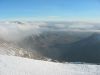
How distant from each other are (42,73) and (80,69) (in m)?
3.49

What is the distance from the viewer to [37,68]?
17.7 metres

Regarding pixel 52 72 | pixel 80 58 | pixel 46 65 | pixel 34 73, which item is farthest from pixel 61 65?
pixel 80 58

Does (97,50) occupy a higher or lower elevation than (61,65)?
lower

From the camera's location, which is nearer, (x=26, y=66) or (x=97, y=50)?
(x=26, y=66)

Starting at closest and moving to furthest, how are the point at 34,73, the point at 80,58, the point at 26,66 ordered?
the point at 34,73 < the point at 26,66 < the point at 80,58

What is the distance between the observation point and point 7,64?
1723 centimetres

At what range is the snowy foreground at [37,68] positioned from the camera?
53.9 feet

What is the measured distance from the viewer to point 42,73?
1644 centimetres

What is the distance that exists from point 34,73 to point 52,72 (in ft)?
4.85

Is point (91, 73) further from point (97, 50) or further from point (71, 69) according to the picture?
point (97, 50)

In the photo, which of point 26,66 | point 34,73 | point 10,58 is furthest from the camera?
point 10,58

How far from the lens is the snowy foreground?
53.9 ft

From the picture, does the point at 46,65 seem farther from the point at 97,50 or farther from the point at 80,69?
the point at 97,50

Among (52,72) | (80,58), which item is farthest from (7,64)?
(80,58)
